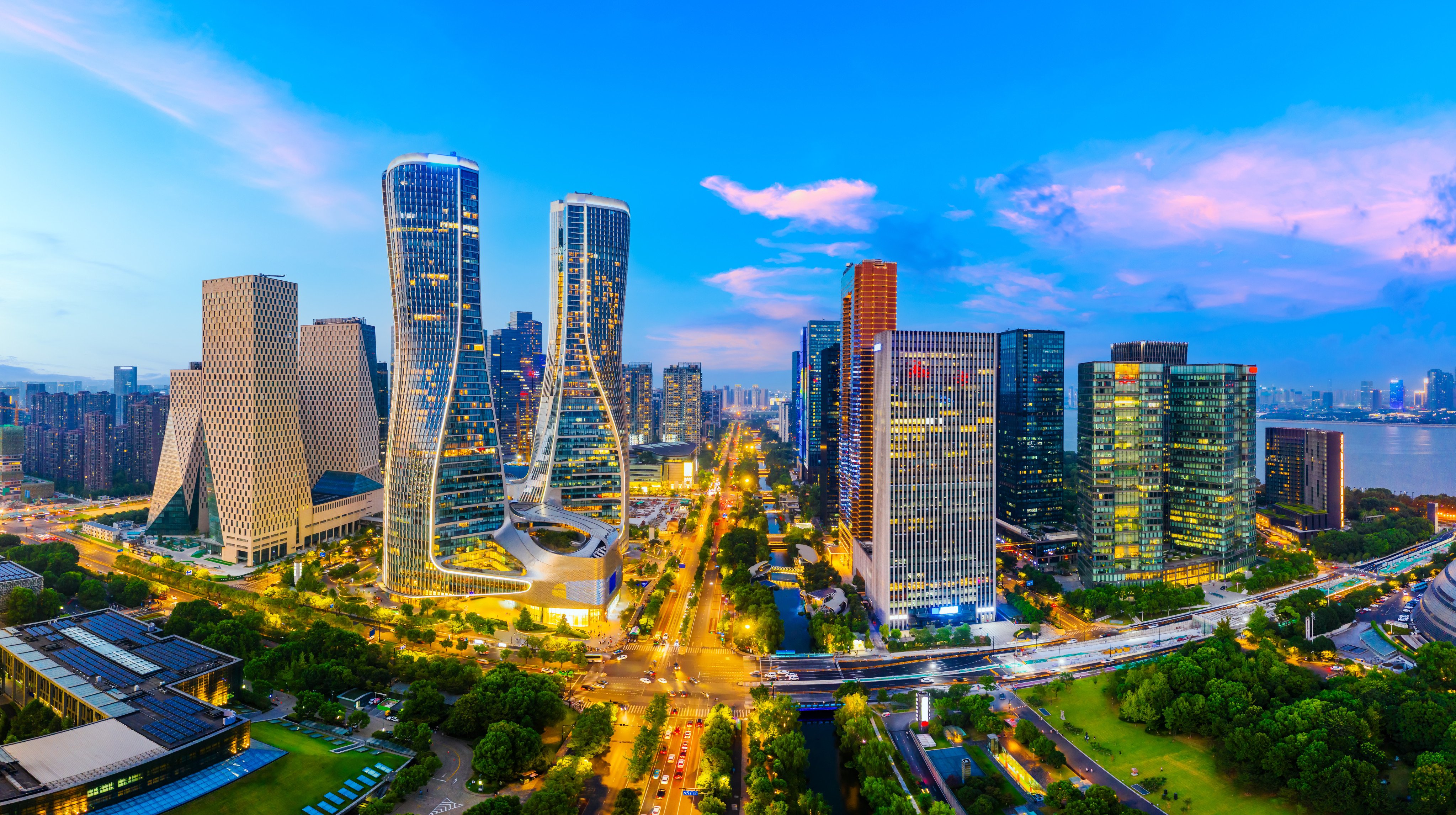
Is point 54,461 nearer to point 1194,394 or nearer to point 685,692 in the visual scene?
point 685,692

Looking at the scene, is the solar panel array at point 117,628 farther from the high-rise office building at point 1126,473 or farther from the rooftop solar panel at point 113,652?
the high-rise office building at point 1126,473

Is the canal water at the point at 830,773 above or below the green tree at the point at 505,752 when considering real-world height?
below

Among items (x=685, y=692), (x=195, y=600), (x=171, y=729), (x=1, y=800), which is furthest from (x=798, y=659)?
(x=195, y=600)

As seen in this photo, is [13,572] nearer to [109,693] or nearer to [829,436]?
[109,693]

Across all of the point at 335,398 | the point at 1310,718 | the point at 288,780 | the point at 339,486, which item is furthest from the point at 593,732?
the point at 335,398

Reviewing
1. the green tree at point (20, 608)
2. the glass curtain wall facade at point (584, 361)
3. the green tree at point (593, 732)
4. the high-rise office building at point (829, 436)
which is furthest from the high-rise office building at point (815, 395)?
the green tree at point (20, 608)

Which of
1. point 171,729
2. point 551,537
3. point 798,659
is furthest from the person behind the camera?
point 551,537
